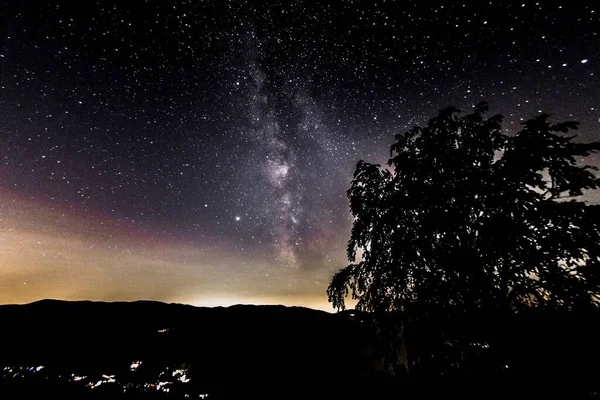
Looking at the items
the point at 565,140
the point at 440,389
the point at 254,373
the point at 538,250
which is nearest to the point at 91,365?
the point at 254,373

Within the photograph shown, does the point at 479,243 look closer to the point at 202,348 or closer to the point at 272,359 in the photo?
the point at 272,359

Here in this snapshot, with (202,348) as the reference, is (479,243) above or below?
above

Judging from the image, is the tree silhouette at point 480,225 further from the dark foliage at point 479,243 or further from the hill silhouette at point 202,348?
the hill silhouette at point 202,348

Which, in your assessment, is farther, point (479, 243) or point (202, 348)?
point (202, 348)

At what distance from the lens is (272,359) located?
52.7 ft

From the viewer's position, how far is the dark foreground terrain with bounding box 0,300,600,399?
4715mm

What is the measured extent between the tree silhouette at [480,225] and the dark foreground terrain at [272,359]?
659mm

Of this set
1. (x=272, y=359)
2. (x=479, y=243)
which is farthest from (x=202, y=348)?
(x=479, y=243)

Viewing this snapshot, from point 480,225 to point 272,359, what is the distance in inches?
628

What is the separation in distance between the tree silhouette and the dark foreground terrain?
66 centimetres

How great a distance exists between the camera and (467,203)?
19.9ft

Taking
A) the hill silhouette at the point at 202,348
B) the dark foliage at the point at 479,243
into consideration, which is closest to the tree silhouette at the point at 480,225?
the dark foliage at the point at 479,243

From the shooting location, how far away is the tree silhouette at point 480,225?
511 cm

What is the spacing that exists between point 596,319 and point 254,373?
14114mm
